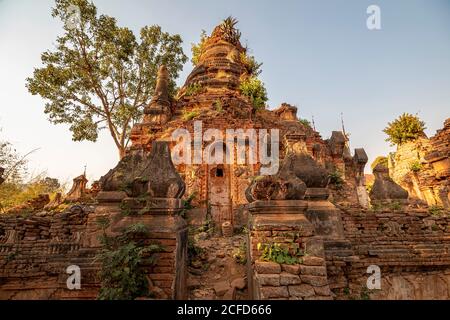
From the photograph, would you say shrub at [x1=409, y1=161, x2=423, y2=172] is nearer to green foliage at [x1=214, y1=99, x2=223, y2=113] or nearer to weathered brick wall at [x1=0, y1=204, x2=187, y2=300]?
green foliage at [x1=214, y1=99, x2=223, y2=113]

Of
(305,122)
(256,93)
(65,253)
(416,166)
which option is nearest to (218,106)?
(256,93)

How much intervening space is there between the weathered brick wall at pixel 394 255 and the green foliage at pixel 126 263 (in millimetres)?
3132

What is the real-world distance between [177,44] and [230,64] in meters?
5.56

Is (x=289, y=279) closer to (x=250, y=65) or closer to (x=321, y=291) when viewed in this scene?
(x=321, y=291)

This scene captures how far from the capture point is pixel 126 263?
277cm

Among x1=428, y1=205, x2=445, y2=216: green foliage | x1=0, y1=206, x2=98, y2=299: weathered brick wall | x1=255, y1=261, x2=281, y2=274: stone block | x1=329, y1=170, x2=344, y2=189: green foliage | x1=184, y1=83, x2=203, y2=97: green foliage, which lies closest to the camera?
x1=255, y1=261, x2=281, y2=274: stone block

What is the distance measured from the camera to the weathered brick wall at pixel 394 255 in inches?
160

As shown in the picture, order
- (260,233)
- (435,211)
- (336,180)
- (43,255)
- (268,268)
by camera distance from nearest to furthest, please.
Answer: (268,268) → (260,233) → (43,255) → (435,211) → (336,180)

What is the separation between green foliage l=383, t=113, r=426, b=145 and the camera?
17.1 m

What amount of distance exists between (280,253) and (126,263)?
80.0 inches

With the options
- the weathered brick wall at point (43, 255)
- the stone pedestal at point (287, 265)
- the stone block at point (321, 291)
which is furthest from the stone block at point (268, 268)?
the weathered brick wall at point (43, 255)

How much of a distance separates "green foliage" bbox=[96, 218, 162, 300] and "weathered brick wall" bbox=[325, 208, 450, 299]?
313 centimetres

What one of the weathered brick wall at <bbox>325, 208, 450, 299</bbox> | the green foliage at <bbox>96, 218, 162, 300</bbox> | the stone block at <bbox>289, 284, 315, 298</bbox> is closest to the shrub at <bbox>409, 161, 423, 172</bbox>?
the weathered brick wall at <bbox>325, 208, 450, 299</bbox>
